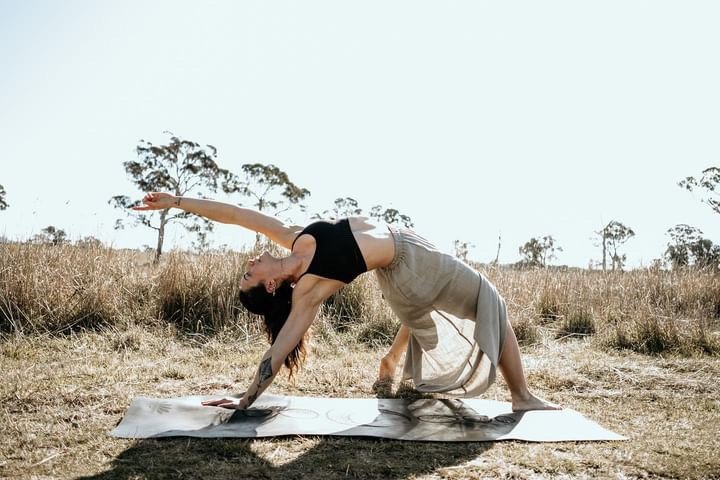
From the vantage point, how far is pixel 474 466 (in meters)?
2.16

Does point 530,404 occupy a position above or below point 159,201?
below

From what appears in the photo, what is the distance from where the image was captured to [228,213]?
3.15 meters

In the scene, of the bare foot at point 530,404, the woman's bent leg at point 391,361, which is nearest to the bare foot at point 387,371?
the woman's bent leg at point 391,361

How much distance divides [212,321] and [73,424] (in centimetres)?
250

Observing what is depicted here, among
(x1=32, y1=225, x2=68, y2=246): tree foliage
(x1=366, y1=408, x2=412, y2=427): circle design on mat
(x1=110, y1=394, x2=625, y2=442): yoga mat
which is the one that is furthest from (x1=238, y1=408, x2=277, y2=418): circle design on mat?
(x1=32, y1=225, x2=68, y2=246): tree foliage

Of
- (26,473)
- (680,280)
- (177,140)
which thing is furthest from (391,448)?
(177,140)

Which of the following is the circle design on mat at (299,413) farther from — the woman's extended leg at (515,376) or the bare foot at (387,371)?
the woman's extended leg at (515,376)

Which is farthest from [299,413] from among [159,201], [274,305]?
[159,201]

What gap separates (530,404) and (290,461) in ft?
4.72

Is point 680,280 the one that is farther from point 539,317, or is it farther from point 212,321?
point 212,321

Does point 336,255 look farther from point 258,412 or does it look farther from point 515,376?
point 515,376

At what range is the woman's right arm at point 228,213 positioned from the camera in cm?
313

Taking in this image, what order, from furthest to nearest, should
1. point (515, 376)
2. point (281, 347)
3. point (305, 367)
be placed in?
point (305, 367), point (515, 376), point (281, 347)

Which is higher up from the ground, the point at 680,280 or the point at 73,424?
the point at 680,280
